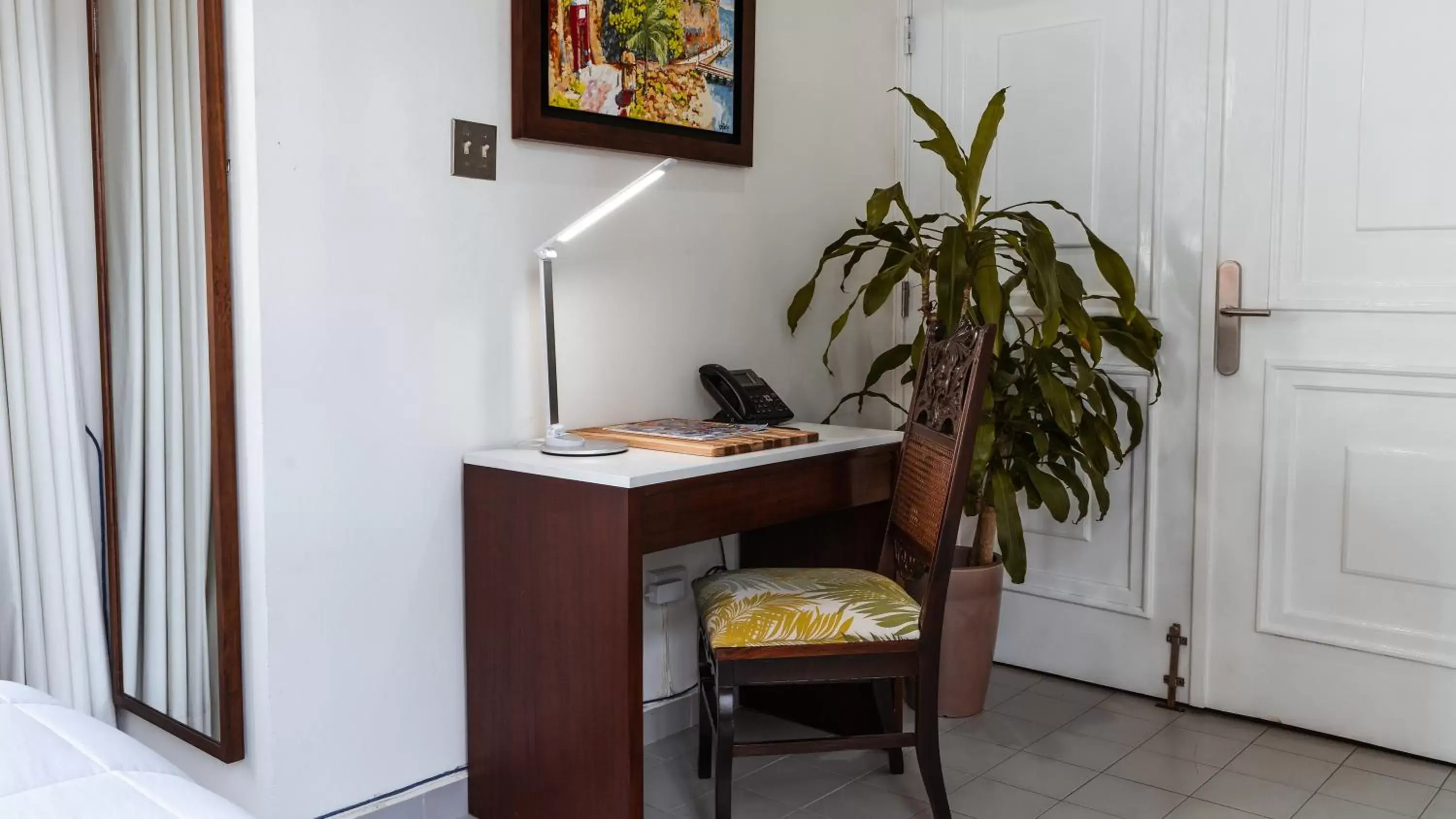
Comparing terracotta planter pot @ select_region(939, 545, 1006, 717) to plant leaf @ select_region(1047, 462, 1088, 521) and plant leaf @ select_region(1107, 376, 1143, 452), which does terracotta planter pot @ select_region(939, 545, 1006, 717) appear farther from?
plant leaf @ select_region(1107, 376, 1143, 452)

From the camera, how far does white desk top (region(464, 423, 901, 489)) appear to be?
2020 mm

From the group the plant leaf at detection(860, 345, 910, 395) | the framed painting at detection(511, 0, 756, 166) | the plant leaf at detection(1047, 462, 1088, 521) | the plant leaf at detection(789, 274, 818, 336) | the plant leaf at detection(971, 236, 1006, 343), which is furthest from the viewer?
the plant leaf at detection(860, 345, 910, 395)

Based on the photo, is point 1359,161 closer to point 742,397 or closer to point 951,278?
point 951,278

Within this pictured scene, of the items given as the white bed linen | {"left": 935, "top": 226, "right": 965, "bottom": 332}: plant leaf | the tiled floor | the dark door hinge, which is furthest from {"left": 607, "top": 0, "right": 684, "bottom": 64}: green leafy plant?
the dark door hinge

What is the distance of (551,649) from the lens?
2.13m

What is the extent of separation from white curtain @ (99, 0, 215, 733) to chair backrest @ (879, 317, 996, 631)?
4.32ft

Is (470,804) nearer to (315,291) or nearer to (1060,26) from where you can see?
(315,291)

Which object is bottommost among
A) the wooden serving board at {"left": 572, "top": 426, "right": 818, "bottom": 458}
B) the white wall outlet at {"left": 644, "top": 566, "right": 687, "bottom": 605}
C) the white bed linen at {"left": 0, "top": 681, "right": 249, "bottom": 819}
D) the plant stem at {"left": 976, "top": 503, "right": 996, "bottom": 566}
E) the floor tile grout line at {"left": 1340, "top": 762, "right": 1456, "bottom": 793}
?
the floor tile grout line at {"left": 1340, "top": 762, "right": 1456, "bottom": 793}

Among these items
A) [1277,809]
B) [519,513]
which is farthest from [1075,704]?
[519,513]

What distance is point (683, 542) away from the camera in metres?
2.11

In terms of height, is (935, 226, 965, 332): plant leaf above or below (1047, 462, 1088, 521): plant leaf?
above

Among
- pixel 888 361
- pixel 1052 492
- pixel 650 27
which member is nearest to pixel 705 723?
pixel 1052 492

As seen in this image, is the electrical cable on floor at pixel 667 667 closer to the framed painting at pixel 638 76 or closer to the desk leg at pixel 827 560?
the desk leg at pixel 827 560

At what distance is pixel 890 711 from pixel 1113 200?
146cm
